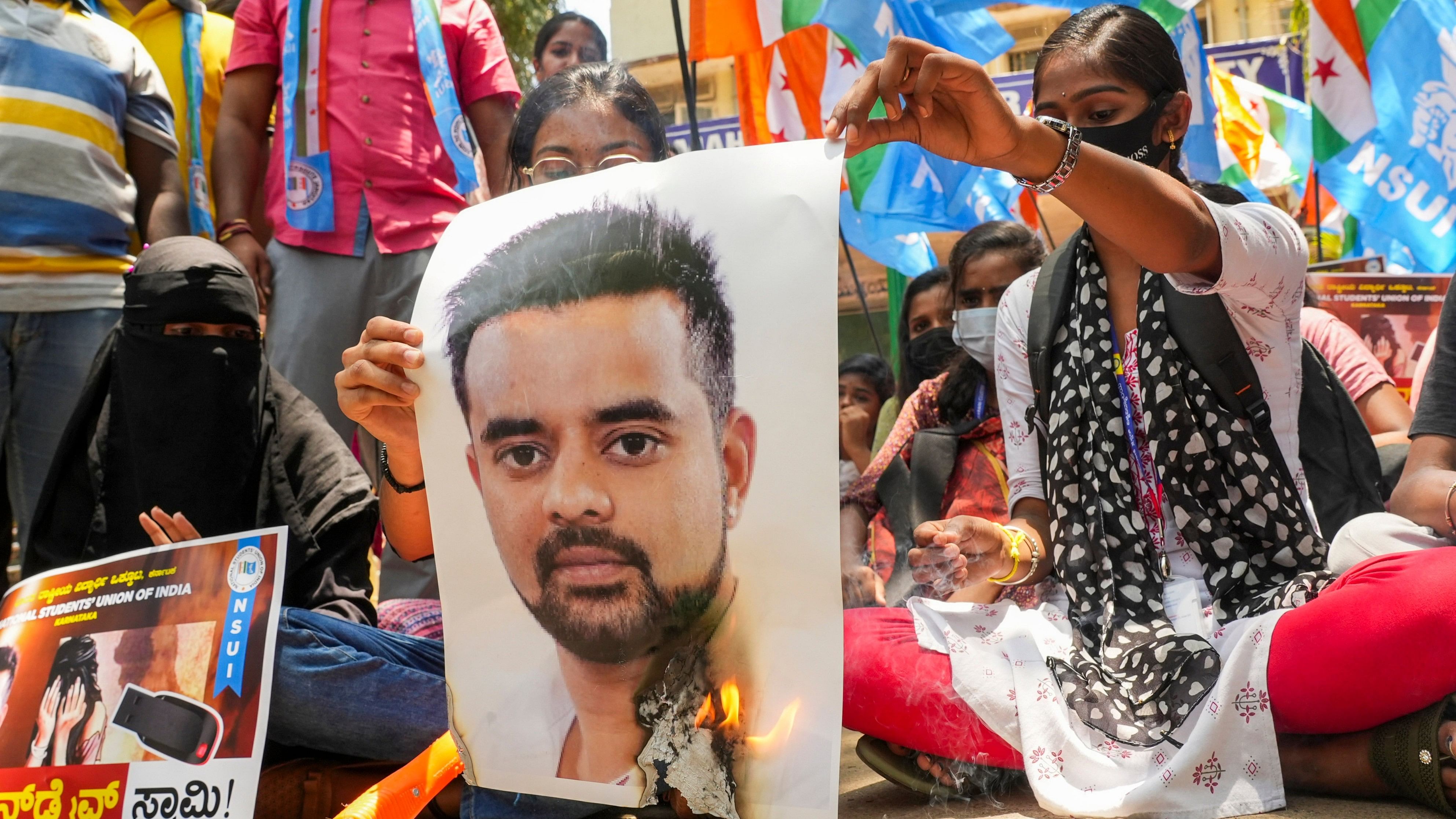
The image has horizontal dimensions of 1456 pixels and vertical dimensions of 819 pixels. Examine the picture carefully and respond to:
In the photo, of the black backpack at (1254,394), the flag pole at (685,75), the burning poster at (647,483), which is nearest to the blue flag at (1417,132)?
the flag pole at (685,75)

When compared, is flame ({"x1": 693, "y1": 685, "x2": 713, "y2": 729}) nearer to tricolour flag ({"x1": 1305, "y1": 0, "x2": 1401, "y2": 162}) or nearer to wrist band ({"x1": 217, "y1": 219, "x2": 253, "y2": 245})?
wrist band ({"x1": 217, "y1": 219, "x2": 253, "y2": 245})

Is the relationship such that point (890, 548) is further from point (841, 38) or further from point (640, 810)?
point (841, 38)

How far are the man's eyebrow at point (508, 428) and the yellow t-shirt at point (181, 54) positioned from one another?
2.28 metres

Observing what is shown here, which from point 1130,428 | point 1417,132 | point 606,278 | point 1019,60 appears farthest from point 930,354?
point 1019,60

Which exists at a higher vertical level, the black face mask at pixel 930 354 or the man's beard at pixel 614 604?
the black face mask at pixel 930 354

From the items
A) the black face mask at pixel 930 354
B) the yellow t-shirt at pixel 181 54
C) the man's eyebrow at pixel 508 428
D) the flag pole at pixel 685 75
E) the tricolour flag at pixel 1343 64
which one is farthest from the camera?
the tricolour flag at pixel 1343 64

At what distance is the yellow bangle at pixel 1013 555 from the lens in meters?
1.89

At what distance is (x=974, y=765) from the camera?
6.08 ft

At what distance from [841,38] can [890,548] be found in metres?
2.28

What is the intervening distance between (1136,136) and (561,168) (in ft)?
3.24

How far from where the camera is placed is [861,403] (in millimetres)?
4133

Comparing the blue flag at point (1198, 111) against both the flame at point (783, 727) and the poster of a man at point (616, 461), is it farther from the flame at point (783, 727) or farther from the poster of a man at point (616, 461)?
the flame at point (783, 727)

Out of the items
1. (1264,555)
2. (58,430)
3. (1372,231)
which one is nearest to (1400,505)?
(1264,555)

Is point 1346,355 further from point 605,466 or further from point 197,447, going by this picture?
point 197,447
